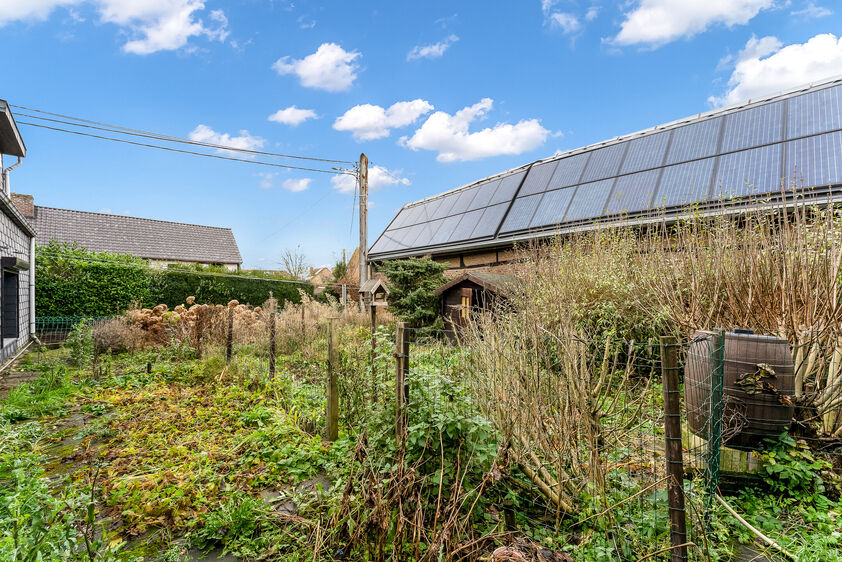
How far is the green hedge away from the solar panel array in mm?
9370

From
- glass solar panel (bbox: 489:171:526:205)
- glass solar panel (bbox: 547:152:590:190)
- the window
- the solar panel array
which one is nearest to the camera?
the solar panel array

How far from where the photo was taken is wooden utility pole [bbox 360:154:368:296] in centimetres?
1339

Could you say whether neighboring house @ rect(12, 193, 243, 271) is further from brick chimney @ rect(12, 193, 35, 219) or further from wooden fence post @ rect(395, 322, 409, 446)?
wooden fence post @ rect(395, 322, 409, 446)

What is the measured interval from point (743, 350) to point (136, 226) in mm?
30459

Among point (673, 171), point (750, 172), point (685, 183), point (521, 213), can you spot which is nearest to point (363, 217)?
point (521, 213)

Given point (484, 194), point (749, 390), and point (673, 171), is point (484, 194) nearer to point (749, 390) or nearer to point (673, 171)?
point (673, 171)

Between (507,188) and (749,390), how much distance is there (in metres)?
10.5

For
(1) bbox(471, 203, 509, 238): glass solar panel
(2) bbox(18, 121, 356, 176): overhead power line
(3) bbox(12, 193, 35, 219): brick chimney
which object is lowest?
(1) bbox(471, 203, 509, 238): glass solar panel

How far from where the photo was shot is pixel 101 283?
12.1m

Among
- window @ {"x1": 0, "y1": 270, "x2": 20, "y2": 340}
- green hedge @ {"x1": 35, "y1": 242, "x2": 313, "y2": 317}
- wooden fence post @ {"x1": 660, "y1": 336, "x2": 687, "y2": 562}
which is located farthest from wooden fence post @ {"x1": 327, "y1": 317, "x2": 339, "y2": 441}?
green hedge @ {"x1": 35, "y1": 242, "x2": 313, "y2": 317}

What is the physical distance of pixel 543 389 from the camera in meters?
3.30

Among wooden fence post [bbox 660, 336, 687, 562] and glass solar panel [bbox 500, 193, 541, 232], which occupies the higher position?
glass solar panel [bbox 500, 193, 541, 232]

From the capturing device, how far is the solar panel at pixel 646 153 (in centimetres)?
929

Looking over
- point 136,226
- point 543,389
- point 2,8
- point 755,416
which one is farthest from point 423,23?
point 136,226
